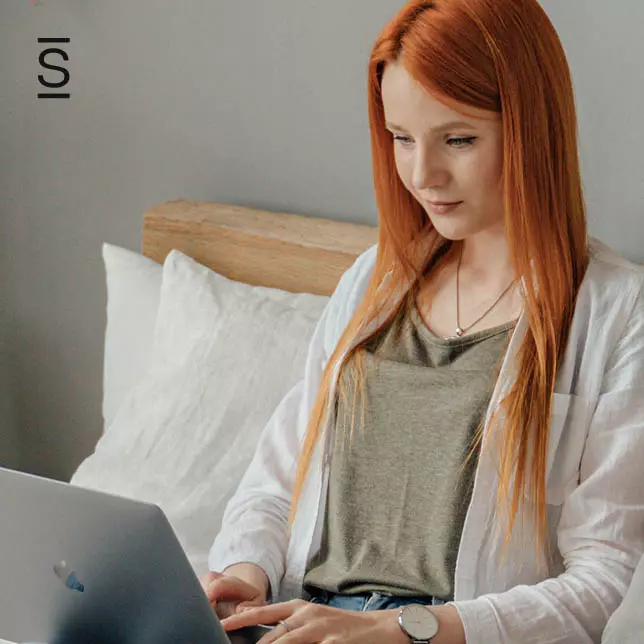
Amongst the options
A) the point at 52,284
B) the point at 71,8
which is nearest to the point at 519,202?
the point at 71,8

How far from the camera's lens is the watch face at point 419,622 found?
3.75ft

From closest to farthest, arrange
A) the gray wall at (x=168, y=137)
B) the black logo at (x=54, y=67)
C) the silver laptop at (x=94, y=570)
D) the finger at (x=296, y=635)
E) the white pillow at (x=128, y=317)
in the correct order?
the silver laptop at (x=94, y=570), the finger at (x=296, y=635), the gray wall at (x=168, y=137), the white pillow at (x=128, y=317), the black logo at (x=54, y=67)

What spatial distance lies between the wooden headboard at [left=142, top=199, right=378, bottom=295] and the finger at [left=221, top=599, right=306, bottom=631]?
0.74 m

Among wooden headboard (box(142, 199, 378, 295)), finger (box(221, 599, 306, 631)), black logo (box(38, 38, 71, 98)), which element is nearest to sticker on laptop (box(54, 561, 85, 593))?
finger (box(221, 599, 306, 631))

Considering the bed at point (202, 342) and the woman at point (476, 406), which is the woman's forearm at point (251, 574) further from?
the bed at point (202, 342)

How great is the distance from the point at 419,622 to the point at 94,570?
352mm

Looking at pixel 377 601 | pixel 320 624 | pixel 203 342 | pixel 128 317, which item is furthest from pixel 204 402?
pixel 320 624

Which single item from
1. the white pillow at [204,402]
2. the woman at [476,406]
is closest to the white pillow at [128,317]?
the white pillow at [204,402]

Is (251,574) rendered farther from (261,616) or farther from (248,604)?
(261,616)

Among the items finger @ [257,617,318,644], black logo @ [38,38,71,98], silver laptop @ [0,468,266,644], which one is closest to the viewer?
silver laptop @ [0,468,266,644]

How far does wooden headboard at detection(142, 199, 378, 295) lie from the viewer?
6.01 feet

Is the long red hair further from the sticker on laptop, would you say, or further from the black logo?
the black logo

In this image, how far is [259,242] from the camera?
1895 millimetres

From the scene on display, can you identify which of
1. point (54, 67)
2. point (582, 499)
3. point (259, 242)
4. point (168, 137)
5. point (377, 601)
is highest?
point (54, 67)
